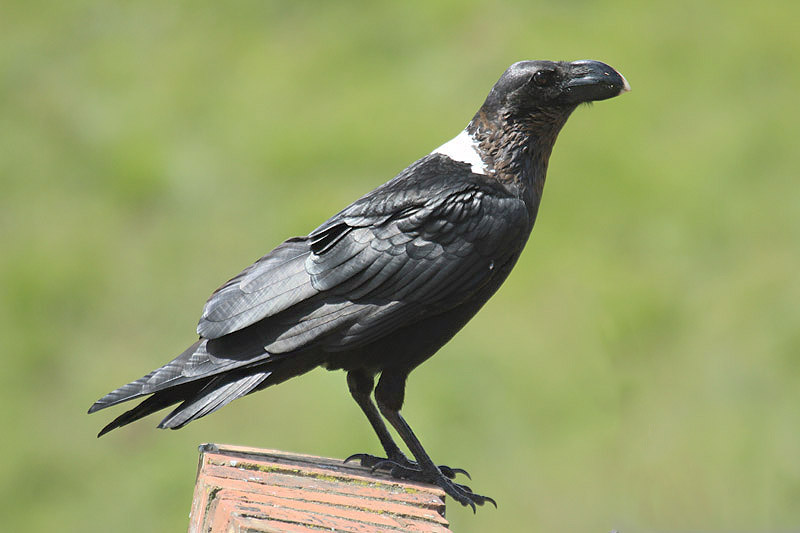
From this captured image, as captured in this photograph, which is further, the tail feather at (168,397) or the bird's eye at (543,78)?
the bird's eye at (543,78)

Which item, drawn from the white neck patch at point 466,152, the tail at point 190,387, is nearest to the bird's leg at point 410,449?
the tail at point 190,387

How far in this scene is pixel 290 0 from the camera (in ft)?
35.5

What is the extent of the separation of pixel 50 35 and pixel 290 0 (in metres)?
2.59

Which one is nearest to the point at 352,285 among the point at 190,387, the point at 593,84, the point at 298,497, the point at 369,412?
the point at 369,412

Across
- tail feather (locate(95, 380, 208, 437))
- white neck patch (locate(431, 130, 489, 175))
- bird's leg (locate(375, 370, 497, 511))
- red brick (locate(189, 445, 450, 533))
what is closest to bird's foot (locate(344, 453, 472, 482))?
bird's leg (locate(375, 370, 497, 511))

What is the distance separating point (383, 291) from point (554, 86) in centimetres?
128

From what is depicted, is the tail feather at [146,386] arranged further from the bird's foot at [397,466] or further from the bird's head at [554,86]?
the bird's head at [554,86]

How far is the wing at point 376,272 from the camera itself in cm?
415

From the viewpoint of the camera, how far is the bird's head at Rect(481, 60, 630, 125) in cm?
452

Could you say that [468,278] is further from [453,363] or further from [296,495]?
[453,363]

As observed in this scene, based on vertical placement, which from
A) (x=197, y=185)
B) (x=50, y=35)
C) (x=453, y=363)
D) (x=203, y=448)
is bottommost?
(x=203, y=448)

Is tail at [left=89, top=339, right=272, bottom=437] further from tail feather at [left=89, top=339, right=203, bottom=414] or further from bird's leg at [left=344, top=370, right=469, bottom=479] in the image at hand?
bird's leg at [left=344, top=370, right=469, bottom=479]

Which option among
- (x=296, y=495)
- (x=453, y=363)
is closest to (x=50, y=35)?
(x=453, y=363)

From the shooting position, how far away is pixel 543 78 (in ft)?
14.9
